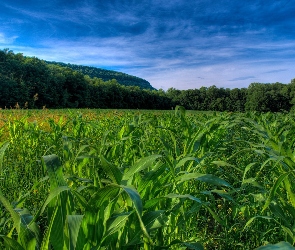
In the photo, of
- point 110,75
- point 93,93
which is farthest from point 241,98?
point 110,75

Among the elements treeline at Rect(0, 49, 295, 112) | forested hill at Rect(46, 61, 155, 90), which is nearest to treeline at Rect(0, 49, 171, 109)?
treeline at Rect(0, 49, 295, 112)

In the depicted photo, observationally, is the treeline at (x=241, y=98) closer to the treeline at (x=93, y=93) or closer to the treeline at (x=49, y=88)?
the treeline at (x=93, y=93)

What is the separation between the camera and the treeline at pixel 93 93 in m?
51.4

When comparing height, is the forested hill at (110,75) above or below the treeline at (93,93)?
above

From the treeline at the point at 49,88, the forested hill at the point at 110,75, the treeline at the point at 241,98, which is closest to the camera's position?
the treeline at the point at 49,88

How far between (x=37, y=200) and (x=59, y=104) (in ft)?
196

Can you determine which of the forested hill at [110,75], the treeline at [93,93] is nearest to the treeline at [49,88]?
the treeline at [93,93]

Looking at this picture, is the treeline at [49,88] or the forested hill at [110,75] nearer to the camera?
the treeline at [49,88]

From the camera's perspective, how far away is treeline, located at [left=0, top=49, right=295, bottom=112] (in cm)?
5138

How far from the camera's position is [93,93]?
70.3 m

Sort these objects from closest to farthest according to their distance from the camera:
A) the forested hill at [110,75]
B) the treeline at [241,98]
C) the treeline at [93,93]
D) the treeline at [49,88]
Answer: the treeline at [49,88], the treeline at [93,93], the treeline at [241,98], the forested hill at [110,75]

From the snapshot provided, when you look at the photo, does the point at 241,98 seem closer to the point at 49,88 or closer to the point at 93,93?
the point at 93,93

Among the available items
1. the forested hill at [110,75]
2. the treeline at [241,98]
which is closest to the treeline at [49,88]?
the treeline at [241,98]

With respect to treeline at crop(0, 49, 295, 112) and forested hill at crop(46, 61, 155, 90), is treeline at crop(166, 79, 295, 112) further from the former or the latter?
forested hill at crop(46, 61, 155, 90)
